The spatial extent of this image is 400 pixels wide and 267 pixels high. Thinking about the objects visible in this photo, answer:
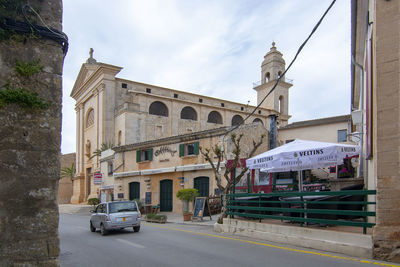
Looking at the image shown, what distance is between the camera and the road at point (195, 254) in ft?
24.8

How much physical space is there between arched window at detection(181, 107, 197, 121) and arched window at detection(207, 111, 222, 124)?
2570 millimetres

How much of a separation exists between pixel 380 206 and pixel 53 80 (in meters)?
6.79

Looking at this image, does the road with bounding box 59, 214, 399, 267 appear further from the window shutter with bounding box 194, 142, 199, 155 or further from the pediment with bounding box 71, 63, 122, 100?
the pediment with bounding box 71, 63, 122, 100

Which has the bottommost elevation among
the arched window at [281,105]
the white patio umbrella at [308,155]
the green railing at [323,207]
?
the green railing at [323,207]

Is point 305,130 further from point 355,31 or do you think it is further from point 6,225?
point 6,225

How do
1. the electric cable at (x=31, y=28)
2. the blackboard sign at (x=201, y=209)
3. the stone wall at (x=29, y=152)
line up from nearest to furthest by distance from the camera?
the stone wall at (x=29, y=152) < the electric cable at (x=31, y=28) < the blackboard sign at (x=201, y=209)

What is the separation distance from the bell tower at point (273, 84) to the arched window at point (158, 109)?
1943 centimetres

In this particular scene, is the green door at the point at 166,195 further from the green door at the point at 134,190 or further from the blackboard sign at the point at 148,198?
the green door at the point at 134,190

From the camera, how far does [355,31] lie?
43.9 ft

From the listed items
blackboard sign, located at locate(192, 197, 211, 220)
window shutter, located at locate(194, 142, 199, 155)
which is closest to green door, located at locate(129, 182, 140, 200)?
window shutter, located at locate(194, 142, 199, 155)

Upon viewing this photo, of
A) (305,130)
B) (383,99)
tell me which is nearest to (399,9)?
(383,99)

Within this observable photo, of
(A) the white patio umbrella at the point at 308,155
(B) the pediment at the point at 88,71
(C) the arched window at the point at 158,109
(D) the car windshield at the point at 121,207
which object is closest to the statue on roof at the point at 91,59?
(B) the pediment at the point at 88,71

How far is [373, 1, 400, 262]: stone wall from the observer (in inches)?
285

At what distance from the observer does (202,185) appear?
2516 centimetres
